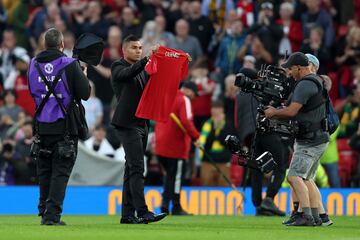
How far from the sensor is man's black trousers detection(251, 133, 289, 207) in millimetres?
18906

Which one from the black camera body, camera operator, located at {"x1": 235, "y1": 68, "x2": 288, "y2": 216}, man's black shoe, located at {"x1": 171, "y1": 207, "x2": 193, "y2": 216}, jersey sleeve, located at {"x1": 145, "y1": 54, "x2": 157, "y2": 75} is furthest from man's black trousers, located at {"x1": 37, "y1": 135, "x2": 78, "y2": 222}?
man's black shoe, located at {"x1": 171, "y1": 207, "x2": 193, "y2": 216}

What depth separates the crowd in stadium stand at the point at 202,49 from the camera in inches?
926

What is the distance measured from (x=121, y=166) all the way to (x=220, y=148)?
6.71ft

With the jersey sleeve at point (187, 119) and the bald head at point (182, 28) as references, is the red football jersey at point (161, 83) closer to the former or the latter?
the jersey sleeve at point (187, 119)

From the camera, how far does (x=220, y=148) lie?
2358cm

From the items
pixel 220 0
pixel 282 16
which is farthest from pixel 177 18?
pixel 282 16

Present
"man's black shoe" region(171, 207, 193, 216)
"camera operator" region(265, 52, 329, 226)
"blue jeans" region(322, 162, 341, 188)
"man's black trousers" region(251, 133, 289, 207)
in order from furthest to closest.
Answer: "blue jeans" region(322, 162, 341, 188)
"man's black shoe" region(171, 207, 193, 216)
"man's black trousers" region(251, 133, 289, 207)
"camera operator" region(265, 52, 329, 226)

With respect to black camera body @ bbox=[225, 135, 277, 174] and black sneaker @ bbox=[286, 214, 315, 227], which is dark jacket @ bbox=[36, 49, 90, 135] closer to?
black camera body @ bbox=[225, 135, 277, 174]

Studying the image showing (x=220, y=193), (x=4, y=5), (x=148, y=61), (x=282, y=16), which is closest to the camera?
(x=148, y=61)

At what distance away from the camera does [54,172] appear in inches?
583

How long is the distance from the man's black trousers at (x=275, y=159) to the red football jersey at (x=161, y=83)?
117 inches

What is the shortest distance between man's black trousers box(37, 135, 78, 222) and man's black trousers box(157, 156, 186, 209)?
5.20 meters

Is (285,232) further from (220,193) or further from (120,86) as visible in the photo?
(220,193)

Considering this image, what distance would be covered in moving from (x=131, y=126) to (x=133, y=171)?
2.08ft
